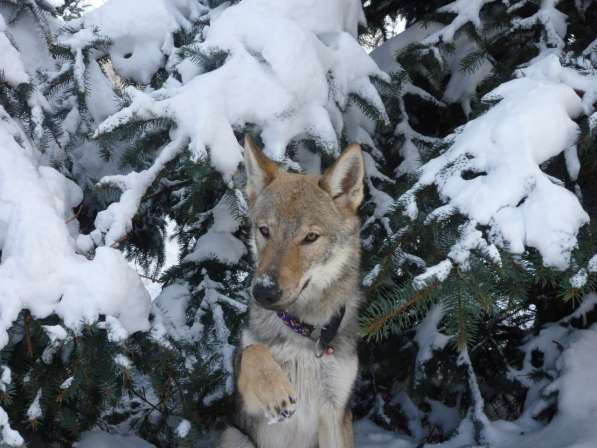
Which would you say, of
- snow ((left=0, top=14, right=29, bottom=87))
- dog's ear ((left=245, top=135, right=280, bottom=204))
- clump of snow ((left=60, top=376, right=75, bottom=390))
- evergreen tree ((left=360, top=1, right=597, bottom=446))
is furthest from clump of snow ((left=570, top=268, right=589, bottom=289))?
snow ((left=0, top=14, right=29, bottom=87))

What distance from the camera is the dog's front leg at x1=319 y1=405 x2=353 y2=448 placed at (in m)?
3.29

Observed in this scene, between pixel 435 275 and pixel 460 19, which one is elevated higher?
pixel 460 19

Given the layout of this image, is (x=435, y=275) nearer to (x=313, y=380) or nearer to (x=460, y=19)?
(x=313, y=380)

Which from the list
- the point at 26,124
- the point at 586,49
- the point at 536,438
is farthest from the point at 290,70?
the point at 536,438

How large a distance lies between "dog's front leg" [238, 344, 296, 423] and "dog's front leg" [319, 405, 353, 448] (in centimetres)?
40

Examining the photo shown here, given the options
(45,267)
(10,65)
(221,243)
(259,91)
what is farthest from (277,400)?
(10,65)

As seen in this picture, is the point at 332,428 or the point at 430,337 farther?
the point at 430,337

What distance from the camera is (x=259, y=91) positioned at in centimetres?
346

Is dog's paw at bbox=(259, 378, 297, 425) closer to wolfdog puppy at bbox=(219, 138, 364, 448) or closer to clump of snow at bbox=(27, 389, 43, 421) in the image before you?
wolfdog puppy at bbox=(219, 138, 364, 448)

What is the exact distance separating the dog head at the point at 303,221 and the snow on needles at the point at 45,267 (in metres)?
0.72

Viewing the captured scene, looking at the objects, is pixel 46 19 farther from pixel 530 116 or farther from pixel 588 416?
pixel 588 416

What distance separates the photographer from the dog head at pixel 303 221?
3.04m

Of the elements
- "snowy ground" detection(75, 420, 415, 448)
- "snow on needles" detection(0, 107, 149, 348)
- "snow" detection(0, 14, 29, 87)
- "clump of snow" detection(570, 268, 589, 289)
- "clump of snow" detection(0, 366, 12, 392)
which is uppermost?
"snow" detection(0, 14, 29, 87)

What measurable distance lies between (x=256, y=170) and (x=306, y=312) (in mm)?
909
